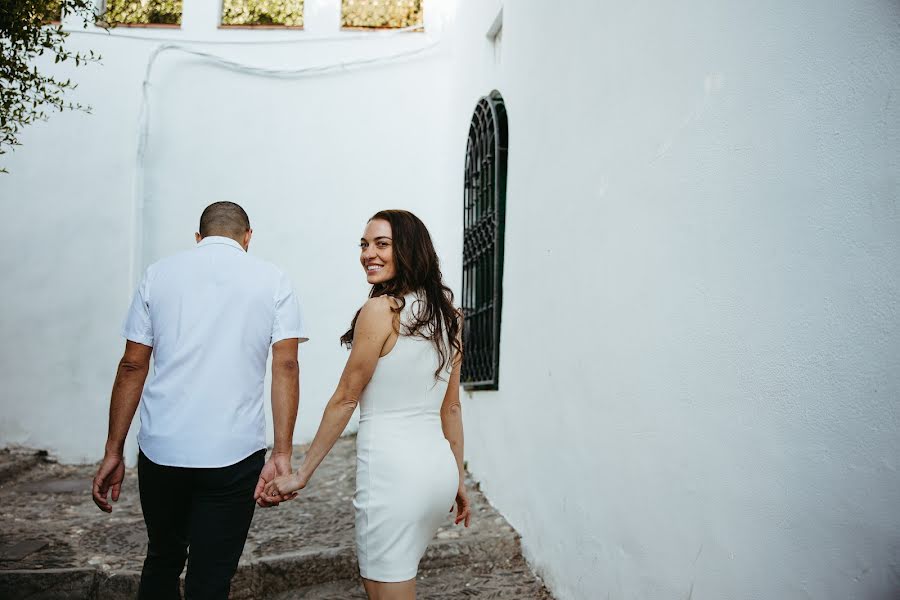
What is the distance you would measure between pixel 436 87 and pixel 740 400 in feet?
22.1

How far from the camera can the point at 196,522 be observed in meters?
2.72

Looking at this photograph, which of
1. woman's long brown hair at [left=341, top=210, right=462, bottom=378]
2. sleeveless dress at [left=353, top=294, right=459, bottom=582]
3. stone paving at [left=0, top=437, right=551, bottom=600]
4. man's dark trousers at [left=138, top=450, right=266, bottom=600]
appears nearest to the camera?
sleeveless dress at [left=353, top=294, right=459, bottom=582]

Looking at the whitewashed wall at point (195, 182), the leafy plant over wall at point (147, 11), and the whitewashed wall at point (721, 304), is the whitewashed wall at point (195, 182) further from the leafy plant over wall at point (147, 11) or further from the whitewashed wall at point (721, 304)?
the whitewashed wall at point (721, 304)

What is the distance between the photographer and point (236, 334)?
2.79 m

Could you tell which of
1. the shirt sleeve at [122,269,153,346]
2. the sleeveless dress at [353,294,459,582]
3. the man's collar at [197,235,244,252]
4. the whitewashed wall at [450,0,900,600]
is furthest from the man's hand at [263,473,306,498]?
the whitewashed wall at [450,0,900,600]

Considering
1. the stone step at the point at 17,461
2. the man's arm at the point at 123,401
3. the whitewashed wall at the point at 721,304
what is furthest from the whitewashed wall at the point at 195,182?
the man's arm at the point at 123,401

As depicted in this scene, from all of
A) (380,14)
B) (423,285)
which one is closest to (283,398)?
(423,285)

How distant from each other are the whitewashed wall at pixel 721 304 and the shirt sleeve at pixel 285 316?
121 cm

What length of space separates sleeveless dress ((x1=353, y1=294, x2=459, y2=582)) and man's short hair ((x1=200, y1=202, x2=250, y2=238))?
3.03 ft

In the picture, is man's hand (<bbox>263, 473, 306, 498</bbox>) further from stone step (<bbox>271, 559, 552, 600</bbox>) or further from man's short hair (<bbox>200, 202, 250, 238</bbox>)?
stone step (<bbox>271, 559, 552, 600</bbox>)

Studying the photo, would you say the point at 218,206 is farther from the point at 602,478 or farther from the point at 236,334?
the point at 602,478

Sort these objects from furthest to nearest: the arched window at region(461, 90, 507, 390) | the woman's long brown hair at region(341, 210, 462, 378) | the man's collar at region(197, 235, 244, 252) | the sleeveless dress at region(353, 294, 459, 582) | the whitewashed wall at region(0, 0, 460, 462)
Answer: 1. the whitewashed wall at region(0, 0, 460, 462)
2. the arched window at region(461, 90, 507, 390)
3. the man's collar at region(197, 235, 244, 252)
4. the woman's long brown hair at region(341, 210, 462, 378)
5. the sleeveless dress at region(353, 294, 459, 582)

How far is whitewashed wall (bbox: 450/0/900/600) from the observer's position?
1604 mm

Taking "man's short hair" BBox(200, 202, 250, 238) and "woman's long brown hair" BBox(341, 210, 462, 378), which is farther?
"man's short hair" BBox(200, 202, 250, 238)
